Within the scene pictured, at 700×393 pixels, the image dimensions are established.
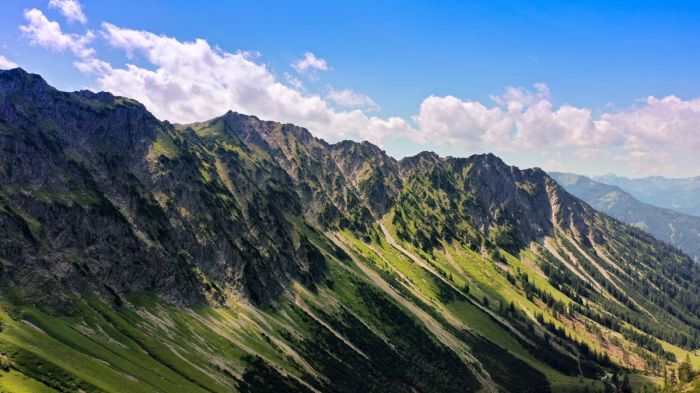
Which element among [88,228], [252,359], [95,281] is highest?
[88,228]

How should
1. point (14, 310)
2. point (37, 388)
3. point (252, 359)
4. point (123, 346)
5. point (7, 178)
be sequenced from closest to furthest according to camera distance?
point (37, 388), point (14, 310), point (123, 346), point (252, 359), point (7, 178)

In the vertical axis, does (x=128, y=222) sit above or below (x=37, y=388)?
above

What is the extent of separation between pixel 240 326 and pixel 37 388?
346ft

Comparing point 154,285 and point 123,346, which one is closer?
point 123,346

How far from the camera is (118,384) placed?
9894 centimetres

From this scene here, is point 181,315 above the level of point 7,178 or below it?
below

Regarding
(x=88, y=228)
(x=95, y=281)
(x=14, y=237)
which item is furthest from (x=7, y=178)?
(x=95, y=281)

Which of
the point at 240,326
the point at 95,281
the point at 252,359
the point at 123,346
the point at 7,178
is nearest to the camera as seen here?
the point at 123,346

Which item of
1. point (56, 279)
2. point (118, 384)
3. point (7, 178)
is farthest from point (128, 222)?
point (118, 384)

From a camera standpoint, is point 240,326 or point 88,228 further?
point 240,326

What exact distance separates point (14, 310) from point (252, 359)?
7771 cm

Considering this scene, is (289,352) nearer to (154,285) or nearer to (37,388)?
(154,285)

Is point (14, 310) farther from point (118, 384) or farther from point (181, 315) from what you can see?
point (181, 315)

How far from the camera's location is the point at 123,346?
12494cm
